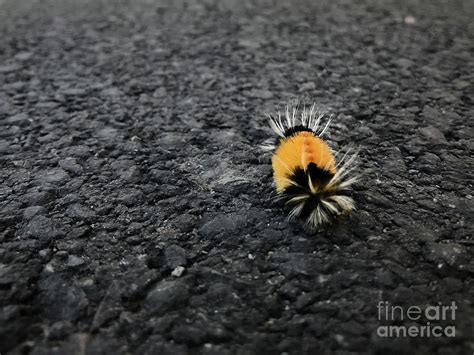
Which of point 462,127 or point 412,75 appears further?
point 412,75

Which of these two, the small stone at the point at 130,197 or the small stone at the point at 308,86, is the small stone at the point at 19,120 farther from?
the small stone at the point at 308,86

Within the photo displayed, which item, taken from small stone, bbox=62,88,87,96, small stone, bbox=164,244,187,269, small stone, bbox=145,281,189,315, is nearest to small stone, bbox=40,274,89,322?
small stone, bbox=145,281,189,315

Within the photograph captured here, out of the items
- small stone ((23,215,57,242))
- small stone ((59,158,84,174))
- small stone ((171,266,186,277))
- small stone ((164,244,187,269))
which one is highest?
small stone ((59,158,84,174))

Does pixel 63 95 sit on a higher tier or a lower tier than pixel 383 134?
higher

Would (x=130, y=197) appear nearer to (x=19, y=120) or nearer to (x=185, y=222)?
(x=185, y=222)

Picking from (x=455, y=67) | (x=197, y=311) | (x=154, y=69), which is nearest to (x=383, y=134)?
(x=455, y=67)

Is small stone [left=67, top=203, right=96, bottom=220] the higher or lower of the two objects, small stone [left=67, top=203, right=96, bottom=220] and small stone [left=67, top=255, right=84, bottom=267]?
the higher

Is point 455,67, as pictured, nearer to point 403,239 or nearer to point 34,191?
point 403,239

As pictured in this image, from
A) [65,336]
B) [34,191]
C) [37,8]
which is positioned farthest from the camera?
[37,8]

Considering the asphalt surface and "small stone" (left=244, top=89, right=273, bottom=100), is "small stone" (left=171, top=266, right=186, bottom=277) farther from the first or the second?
"small stone" (left=244, top=89, right=273, bottom=100)
